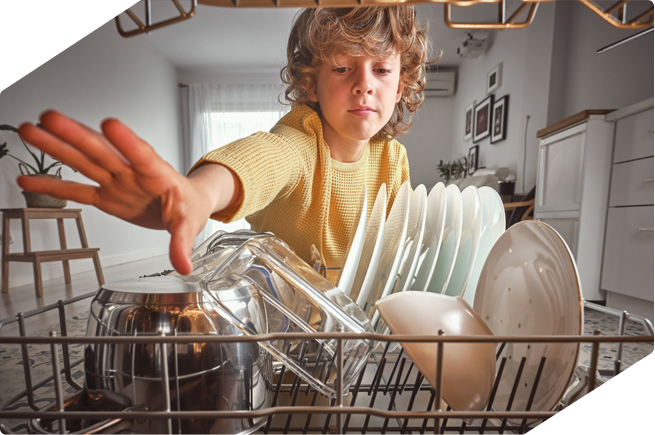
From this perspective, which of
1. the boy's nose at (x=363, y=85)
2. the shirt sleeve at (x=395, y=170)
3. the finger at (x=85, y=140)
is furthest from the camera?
the shirt sleeve at (x=395, y=170)

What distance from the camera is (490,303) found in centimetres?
36

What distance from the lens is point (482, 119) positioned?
4133 millimetres

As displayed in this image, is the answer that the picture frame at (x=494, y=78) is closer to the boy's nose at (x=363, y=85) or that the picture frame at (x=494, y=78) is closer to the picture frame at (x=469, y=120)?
the picture frame at (x=469, y=120)

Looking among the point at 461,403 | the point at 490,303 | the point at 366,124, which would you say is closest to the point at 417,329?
the point at 461,403

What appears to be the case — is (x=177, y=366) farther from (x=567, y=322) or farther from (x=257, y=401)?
(x=567, y=322)

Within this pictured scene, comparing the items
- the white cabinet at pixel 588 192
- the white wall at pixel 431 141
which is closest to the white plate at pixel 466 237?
the white cabinet at pixel 588 192

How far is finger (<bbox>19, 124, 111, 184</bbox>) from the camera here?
0.46 feet

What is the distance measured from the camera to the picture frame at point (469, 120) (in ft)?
14.6

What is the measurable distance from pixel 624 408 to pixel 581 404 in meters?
0.07

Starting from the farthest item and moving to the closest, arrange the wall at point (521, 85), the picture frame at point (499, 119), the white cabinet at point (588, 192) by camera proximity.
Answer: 1. the picture frame at point (499, 119)
2. the wall at point (521, 85)
3. the white cabinet at point (588, 192)

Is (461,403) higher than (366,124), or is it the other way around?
(366,124)

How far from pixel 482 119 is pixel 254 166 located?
14.1ft

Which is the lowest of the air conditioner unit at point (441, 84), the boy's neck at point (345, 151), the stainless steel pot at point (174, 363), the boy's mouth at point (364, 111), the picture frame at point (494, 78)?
the stainless steel pot at point (174, 363)

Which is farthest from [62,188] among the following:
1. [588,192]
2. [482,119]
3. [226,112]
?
[226,112]
